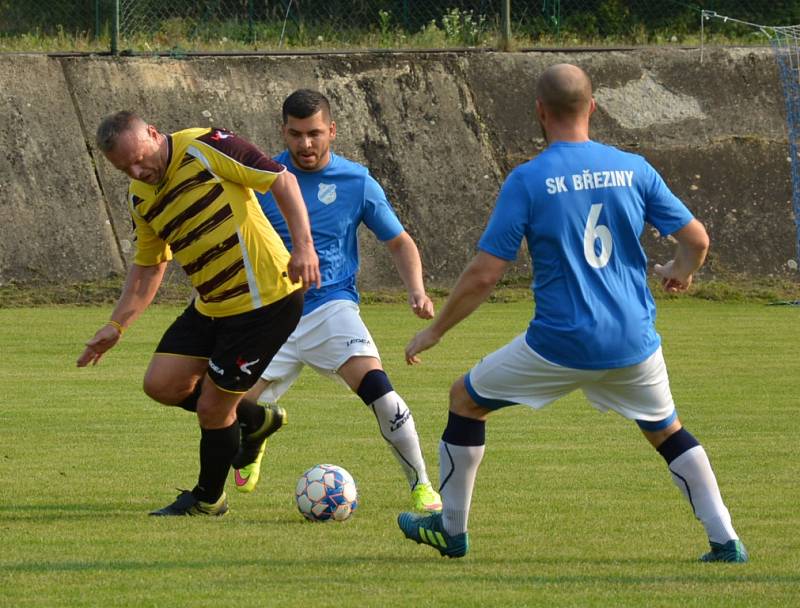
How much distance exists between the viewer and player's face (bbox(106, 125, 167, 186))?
20.1 ft

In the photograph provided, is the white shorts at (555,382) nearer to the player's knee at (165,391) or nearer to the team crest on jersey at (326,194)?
the player's knee at (165,391)

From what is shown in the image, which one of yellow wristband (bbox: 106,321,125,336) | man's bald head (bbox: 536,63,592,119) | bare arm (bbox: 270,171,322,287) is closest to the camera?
man's bald head (bbox: 536,63,592,119)

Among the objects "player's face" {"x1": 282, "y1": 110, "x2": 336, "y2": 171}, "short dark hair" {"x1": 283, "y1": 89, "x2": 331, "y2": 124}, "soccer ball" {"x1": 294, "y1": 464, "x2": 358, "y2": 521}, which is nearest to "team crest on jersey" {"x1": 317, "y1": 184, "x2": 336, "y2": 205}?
"player's face" {"x1": 282, "y1": 110, "x2": 336, "y2": 171}

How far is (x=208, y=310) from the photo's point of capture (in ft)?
21.6

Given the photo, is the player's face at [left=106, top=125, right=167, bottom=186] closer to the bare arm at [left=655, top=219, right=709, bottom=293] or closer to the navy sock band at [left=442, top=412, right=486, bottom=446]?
the navy sock band at [left=442, top=412, right=486, bottom=446]

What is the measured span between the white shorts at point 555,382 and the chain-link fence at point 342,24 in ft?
50.6

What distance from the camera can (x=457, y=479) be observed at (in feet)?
18.7

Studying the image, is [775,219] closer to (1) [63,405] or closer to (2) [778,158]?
(2) [778,158]

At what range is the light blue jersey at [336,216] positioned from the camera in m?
7.40

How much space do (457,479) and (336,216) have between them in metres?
2.11

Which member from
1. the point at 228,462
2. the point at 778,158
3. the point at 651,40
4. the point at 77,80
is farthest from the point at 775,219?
the point at 228,462

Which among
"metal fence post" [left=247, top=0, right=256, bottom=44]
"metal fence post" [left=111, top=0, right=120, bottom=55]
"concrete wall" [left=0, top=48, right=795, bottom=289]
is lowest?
"concrete wall" [left=0, top=48, right=795, bottom=289]

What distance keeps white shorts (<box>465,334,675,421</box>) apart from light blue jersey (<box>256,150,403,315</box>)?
77.2 inches

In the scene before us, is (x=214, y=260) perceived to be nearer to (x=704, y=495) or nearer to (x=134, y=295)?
(x=134, y=295)
